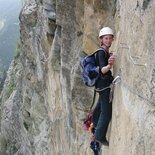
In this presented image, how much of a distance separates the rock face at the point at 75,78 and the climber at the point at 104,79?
183 millimetres

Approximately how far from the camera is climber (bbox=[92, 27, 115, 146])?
743cm

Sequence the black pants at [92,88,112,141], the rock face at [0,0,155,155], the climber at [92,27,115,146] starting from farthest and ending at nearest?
the black pants at [92,88,112,141] < the climber at [92,27,115,146] < the rock face at [0,0,155,155]

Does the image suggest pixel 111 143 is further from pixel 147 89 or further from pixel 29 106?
pixel 29 106

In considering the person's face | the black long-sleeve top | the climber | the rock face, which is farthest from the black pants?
the person's face

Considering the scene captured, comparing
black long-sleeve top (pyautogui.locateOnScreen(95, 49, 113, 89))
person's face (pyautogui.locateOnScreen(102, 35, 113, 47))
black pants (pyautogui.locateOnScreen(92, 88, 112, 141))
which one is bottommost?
black pants (pyautogui.locateOnScreen(92, 88, 112, 141))

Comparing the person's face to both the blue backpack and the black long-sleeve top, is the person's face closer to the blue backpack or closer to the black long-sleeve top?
the black long-sleeve top

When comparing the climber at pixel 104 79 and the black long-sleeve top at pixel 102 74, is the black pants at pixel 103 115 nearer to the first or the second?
the climber at pixel 104 79

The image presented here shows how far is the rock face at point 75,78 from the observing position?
19.0ft

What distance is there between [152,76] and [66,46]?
8.91 metres

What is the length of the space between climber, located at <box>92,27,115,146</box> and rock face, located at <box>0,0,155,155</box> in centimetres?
18

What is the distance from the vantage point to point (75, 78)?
12766 millimetres

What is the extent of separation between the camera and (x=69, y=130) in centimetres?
1480

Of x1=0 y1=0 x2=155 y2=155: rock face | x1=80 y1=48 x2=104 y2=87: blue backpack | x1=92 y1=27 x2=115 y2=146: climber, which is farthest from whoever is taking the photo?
x1=80 y1=48 x2=104 y2=87: blue backpack

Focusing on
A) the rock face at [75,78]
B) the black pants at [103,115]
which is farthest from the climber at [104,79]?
the rock face at [75,78]
